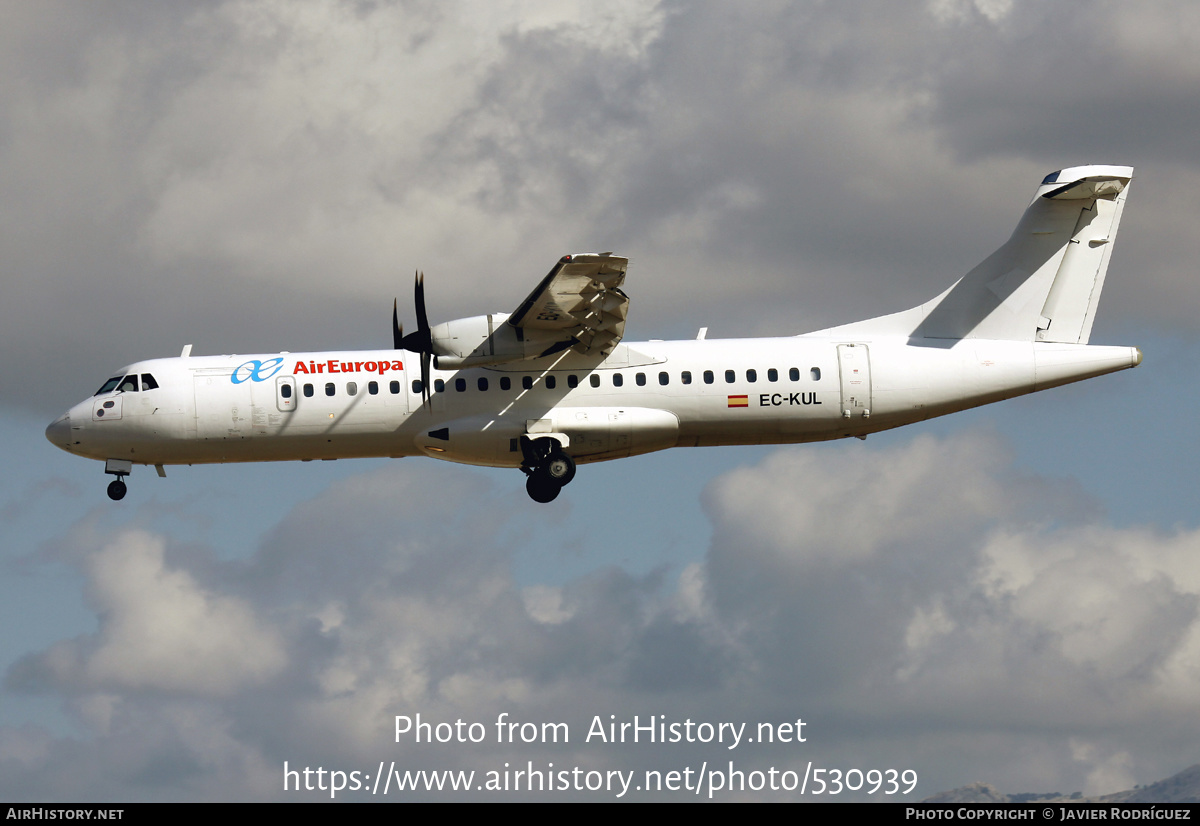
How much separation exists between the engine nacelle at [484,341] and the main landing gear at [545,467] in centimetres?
222

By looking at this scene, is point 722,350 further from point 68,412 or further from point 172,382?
point 68,412


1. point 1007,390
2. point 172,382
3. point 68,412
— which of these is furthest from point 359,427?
point 1007,390

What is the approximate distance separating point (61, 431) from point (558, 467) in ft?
41.4

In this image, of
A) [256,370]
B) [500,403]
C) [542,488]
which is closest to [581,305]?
[500,403]

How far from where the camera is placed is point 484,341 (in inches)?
1385

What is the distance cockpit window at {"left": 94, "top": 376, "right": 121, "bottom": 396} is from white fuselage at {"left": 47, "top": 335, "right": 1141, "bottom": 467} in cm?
17

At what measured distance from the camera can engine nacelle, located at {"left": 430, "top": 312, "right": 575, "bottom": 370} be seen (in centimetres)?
3500

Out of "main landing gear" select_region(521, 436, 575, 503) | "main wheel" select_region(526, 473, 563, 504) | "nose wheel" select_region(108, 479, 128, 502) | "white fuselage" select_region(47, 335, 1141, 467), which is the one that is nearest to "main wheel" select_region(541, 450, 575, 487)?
"main landing gear" select_region(521, 436, 575, 503)

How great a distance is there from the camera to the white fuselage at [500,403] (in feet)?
120

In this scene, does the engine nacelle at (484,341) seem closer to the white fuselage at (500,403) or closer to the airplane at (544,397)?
the airplane at (544,397)
